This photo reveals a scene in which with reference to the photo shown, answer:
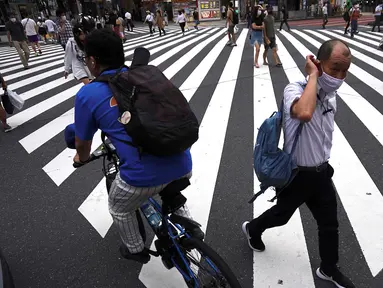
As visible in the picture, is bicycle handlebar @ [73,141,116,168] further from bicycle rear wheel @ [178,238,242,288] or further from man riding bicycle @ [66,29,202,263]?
bicycle rear wheel @ [178,238,242,288]

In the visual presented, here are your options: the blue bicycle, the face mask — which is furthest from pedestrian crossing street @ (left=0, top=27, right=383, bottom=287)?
the face mask

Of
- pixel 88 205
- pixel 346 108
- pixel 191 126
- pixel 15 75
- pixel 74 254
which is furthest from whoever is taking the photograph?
pixel 15 75

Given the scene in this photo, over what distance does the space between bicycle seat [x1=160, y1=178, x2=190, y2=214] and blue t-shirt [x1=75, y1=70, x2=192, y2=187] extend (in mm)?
44

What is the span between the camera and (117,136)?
5.78 feet

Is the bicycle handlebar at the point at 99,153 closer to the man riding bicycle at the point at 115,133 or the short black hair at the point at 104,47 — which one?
the man riding bicycle at the point at 115,133

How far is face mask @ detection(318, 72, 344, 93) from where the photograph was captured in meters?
1.74

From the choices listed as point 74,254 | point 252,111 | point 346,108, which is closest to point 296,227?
point 74,254

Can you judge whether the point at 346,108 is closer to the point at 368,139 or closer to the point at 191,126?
the point at 368,139

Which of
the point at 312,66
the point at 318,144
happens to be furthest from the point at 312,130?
the point at 312,66

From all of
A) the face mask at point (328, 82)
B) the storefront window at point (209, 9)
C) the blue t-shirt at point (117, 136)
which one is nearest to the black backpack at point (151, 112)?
the blue t-shirt at point (117, 136)

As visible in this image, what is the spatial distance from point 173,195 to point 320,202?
3.34 ft

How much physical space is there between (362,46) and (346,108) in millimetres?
7908

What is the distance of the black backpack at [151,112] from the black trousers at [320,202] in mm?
866

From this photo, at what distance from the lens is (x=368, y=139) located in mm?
4410
